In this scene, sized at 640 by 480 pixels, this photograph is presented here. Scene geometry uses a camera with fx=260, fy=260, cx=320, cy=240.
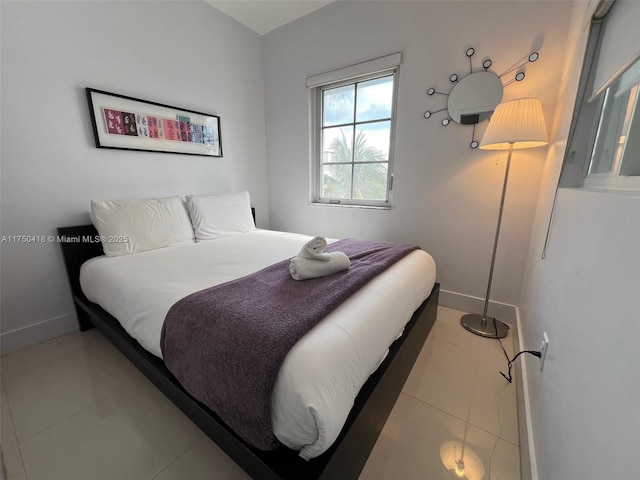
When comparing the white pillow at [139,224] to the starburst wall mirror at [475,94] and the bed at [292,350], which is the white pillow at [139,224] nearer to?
the bed at [292,350]

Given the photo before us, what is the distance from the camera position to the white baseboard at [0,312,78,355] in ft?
5.67

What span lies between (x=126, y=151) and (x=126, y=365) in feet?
5.32

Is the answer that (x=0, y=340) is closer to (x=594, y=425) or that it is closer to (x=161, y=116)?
(x=161, y=116)

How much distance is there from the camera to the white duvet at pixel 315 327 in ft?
2.47

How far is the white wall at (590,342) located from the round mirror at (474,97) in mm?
888

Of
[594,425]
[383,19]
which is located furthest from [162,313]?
[383,19]

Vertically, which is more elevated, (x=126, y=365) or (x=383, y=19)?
(x=383, y=19)

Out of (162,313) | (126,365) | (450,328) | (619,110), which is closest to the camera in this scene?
(619,110)


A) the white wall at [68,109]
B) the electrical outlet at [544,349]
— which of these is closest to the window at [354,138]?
the white wall at [68,109]

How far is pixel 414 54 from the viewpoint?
2123 millimetres

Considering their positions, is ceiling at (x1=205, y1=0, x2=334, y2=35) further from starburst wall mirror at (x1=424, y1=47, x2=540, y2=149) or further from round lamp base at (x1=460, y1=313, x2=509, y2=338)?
round lamp base at (x1=460, y1=313, x2=509, y2=338)

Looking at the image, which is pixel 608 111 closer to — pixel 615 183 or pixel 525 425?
pixel 615 183

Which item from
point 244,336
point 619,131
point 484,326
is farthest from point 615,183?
point 484,326

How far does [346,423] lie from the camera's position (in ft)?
2.93
